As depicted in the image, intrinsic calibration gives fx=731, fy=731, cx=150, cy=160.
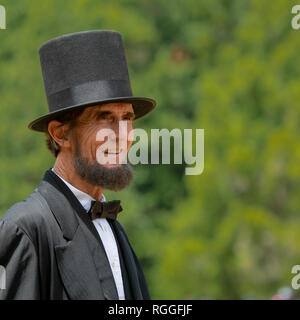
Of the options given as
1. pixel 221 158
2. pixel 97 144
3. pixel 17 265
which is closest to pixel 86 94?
pixel 97 144

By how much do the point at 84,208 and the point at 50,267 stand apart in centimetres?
28

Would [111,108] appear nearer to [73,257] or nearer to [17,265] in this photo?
[73,257]

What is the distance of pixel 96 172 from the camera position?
8.11 feet

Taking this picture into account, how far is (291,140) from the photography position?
10.8 m

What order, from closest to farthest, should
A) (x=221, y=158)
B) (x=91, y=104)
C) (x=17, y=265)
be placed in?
1. (x=17, y=265)
2. (x=91, y=104)
3. (x=221, y=158)

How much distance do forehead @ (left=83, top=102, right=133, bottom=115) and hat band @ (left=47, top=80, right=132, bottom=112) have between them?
0.04 metres

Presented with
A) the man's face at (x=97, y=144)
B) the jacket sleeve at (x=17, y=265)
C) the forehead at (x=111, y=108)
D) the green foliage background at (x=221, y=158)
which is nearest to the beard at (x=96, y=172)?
the man's face at (x=97, y=144)

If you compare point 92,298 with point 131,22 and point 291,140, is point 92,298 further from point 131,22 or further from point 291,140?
point 131,22

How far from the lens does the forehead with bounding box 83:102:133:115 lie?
249 centimetres

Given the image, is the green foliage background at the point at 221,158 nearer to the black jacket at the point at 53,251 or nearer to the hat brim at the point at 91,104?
the hat brim at the point at 91,104

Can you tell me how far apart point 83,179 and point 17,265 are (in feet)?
1.43

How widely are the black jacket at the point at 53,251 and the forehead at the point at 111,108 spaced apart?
0.26 metres

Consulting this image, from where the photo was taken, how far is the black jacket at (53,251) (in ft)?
7.09
